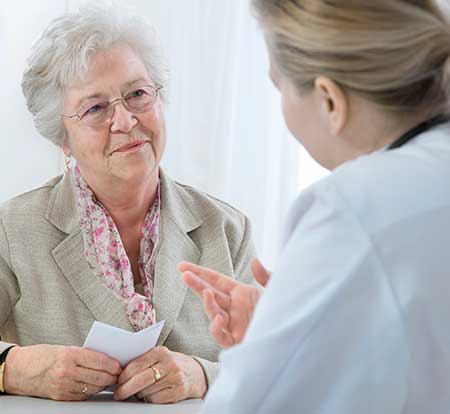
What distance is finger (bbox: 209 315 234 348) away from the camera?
1.53 metres

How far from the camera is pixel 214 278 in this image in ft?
5.47

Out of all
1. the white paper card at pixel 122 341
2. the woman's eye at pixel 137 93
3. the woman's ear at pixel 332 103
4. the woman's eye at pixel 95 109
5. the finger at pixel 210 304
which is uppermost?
the woman's ear at pixel 332 103

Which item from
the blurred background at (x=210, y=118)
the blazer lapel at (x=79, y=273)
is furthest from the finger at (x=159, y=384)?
the blurred background at (x=210, y=118)

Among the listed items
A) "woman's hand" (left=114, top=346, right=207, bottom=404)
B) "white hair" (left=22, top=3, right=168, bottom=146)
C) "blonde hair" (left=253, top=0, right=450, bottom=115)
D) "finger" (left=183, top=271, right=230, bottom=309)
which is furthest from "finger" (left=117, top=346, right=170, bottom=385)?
"blonde hair" (left=253, top=0, right=450, bottom=115)

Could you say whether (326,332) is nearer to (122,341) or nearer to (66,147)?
(122,341)

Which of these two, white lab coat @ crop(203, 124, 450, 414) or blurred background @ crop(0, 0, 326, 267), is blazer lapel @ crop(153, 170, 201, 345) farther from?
white lab coat @ crop(203, 124, 450, 414)

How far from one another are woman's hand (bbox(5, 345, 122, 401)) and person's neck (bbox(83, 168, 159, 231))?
51 cm

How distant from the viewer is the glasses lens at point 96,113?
8.39ft

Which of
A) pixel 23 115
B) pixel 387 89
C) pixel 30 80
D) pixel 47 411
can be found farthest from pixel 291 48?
pixel 23 115

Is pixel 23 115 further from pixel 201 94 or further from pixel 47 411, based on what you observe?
pixel 47 411

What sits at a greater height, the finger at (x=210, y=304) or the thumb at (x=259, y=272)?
the thumb at (x=259, y=272)

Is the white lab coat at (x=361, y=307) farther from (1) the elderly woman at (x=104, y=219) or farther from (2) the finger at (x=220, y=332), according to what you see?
(1) the elderly woman at (x=104, y=219)

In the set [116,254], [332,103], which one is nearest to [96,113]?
[116,254]

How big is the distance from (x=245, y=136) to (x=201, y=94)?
0.82 feet
